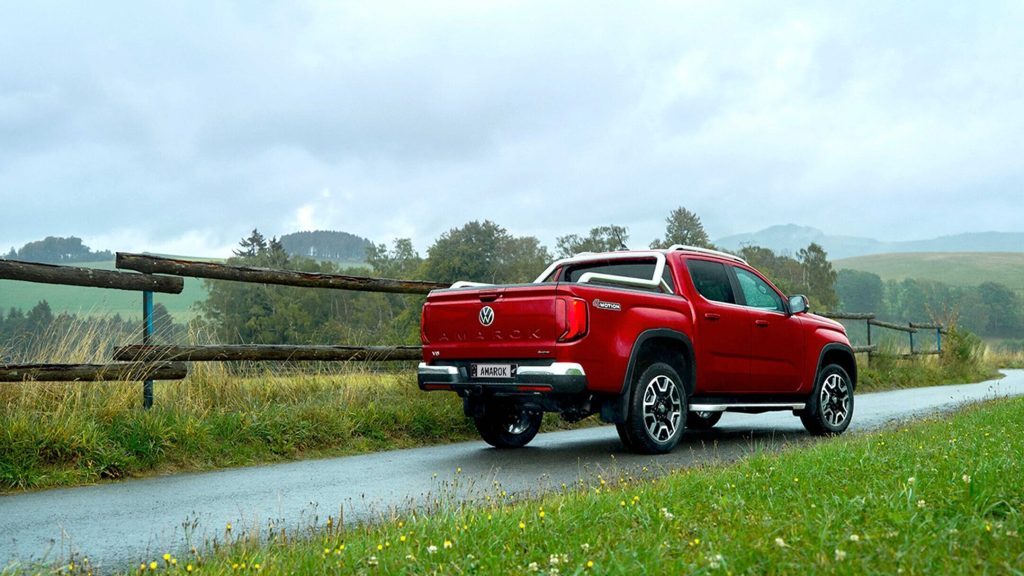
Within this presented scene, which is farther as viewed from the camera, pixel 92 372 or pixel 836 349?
pixel 836 349

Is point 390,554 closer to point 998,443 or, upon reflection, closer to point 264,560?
point 264,560

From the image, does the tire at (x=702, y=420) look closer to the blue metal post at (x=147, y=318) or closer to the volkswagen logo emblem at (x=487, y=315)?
the volkswagen logo emblem at (x=487, y=315)

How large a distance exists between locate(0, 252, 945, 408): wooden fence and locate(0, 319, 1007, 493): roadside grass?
190 millimetres

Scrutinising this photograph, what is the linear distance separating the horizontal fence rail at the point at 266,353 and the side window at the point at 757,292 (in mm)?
3901

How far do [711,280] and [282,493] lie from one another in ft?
17.4

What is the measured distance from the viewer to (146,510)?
6.36 metres

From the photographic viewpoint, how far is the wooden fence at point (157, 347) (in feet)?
27.6

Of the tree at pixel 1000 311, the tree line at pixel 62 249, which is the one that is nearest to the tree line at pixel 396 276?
the tree line at pixel 62 249

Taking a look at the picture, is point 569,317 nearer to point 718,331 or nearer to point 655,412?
point 655,412

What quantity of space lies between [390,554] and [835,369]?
881 centimetres

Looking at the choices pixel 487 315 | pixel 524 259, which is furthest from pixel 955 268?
pixel 487 315

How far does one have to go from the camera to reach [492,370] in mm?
8875

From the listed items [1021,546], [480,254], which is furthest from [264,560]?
[480,254]

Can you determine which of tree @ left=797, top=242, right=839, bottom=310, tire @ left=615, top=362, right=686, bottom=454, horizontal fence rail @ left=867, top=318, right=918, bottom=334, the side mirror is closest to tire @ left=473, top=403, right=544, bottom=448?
tire @ left=615, top=362, right=686, bottom=454
